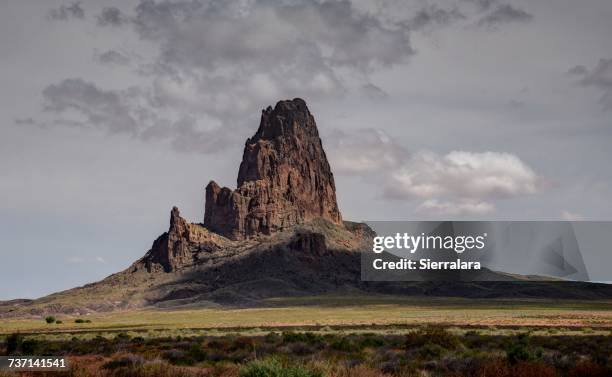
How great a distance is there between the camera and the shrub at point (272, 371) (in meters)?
15.1

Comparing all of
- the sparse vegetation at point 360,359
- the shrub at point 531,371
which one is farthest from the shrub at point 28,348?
the shrub at point 531,371

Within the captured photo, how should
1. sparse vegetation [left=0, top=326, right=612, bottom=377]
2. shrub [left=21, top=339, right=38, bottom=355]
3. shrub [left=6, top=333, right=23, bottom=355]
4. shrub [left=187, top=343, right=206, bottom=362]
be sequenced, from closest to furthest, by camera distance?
1. sparse vegetation [left=0, top=326, right=612, bottom=377]
2. shrub [left=187, top=343, right=206, bottom=362]
3. shrub [left=6, top=333, right=23, bottom=355]
4. shrub [left=21, top=339, right=38, bottom=355]

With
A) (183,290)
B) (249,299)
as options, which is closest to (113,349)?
(249,299)

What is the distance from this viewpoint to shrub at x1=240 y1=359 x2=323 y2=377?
49.7 ft

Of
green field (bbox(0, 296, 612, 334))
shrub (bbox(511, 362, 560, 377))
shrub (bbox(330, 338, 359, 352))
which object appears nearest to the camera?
shrub (bbox(511, 362, 560, 377))

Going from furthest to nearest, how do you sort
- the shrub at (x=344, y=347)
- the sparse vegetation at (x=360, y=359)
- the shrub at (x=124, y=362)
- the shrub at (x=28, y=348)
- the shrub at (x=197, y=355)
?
the shrub at (x=28, y=348) < the shrub at (x=344, y=347) < the shrub at (x=197, y=355) < the shrub at (x=124, y=362) < the sparse vegetation at (x=360, y=359)

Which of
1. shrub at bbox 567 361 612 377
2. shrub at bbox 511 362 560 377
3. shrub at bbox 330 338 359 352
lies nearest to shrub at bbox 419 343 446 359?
shrub at bbox 330 338 359 352

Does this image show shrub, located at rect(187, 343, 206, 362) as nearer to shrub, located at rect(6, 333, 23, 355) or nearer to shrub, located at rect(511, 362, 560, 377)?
shrub, located at rect(6, 333, 23, 355)

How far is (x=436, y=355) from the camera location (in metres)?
28.6

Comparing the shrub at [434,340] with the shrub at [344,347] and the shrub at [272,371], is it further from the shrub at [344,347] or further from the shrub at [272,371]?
the shrub at [272,371]

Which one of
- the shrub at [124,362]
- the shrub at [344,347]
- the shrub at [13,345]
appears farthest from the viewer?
the shrub at [13,345]

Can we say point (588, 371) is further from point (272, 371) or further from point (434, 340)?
point (434, 340)

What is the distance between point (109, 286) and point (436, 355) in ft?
595

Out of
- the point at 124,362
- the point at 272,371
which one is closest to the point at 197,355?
the point at 124,362
